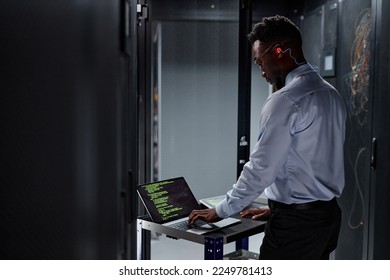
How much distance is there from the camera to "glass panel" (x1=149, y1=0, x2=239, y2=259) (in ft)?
9.20

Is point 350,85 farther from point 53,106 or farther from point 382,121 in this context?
point 53,106

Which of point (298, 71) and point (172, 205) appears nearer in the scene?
point (298, 71)

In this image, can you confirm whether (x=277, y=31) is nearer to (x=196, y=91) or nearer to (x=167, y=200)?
(x=167, y=200)

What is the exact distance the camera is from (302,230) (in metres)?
1.77

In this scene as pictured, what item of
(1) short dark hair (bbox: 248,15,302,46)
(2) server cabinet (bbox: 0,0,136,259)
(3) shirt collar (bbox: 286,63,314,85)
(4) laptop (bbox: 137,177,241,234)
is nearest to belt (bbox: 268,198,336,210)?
(4) laptop (bbox: 137,177,241,234)

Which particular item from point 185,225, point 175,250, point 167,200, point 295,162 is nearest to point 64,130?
point 295,162

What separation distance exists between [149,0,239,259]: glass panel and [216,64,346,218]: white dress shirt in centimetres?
110

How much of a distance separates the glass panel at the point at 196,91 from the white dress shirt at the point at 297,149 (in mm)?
1103

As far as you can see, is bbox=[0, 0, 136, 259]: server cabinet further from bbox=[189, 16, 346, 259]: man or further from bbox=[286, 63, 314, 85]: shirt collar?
bbox=[286, 63, 314, 85]: shirt collar

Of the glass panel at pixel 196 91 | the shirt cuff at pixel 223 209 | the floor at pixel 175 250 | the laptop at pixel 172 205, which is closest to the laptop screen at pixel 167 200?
the laptop at pixel 172 205

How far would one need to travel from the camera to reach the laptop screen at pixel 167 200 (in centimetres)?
204

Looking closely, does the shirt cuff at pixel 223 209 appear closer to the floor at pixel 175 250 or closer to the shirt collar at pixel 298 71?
the shirt collar at pixel 298 71

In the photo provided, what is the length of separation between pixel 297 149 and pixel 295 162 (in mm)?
51

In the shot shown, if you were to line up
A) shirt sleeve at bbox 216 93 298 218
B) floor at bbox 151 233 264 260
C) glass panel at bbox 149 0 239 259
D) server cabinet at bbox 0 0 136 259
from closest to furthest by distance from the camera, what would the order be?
server cabinet at bbox 0 0 136 259
shirt sleeve at bbox 216 93 298 218
glass panel at bbox 149 0 239 259
floor at bbox 151 233 264 260
